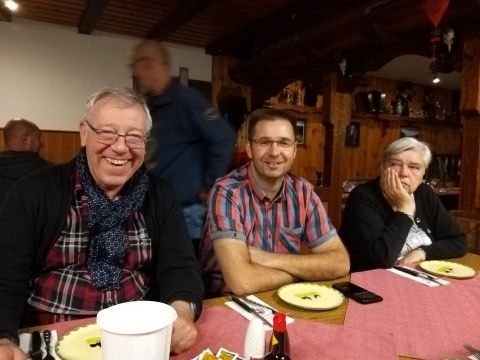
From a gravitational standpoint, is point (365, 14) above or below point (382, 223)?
above

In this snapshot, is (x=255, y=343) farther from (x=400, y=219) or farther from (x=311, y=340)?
(x=400, y=219)

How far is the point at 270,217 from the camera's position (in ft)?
6.06

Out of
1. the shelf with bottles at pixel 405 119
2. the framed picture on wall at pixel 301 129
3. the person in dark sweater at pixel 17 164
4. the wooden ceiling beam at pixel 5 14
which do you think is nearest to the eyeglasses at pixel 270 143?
the person in dark sweater at pixel 17 164

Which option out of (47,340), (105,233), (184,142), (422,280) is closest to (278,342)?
(47,340)

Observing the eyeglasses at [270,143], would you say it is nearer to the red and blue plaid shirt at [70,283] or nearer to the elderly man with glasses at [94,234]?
the elderly man with glasses at [94,234]

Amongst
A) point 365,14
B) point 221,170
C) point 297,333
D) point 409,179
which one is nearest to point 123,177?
point 297,333

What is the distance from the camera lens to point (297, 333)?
1089 mm

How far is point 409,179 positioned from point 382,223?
0.29 metres

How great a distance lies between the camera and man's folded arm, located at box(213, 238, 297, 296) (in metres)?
1.47

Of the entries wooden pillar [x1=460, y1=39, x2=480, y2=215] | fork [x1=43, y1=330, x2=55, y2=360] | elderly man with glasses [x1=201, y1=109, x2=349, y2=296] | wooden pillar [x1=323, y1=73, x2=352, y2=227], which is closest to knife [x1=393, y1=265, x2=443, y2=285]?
elderly man with glasses [x1=201, y1=109, x2=349, y2=296]

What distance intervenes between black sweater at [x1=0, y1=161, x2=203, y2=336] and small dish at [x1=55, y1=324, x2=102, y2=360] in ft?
0.48

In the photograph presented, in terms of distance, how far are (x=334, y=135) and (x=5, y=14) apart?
3.75 m

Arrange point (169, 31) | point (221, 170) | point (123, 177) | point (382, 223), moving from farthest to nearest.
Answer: point (169, 31) → point (221, 170) → point (382, 223) → point (123, 177)

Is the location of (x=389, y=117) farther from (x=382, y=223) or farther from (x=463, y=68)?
(x=382, y=223)
